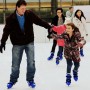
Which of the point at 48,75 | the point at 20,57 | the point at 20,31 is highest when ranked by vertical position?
the point at 20,31

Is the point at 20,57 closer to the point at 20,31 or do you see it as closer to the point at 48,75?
the point at 20,31

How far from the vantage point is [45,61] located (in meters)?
9.81

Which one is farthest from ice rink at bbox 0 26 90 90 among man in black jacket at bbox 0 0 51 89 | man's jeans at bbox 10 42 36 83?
man in black jacket at bbox 0 0 51 89

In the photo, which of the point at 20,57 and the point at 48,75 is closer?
the point at 20,57

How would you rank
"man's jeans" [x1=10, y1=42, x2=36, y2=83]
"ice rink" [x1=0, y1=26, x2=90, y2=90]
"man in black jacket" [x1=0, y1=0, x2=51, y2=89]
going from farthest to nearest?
"ice rink" [x1=0, y1=26, x2=90, y2=90], "man's jeans" [x1=10, y1=42, x2=36, y2=83], "man in black jacket" [x1=0, y1=0, x2=51, y2=89]

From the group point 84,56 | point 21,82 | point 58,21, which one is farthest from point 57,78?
point 84,56

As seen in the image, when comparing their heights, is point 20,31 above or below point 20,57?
above

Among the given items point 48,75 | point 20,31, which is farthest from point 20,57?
point 48,75

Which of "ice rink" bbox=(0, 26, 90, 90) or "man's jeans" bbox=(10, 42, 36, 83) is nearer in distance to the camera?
"man's jeans" bbox=(10, 42, 36, 83)

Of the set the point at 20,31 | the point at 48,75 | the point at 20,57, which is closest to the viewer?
the point at 20,31

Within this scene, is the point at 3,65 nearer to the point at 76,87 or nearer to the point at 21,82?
the point at 21,82

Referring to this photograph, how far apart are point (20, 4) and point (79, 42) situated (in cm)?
119

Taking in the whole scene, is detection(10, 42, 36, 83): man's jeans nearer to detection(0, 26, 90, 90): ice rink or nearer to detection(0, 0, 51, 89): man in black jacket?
detection(0, 0, 51, 89): man in black jacket

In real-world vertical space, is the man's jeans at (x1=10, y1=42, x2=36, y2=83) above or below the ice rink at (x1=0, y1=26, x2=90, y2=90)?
above
